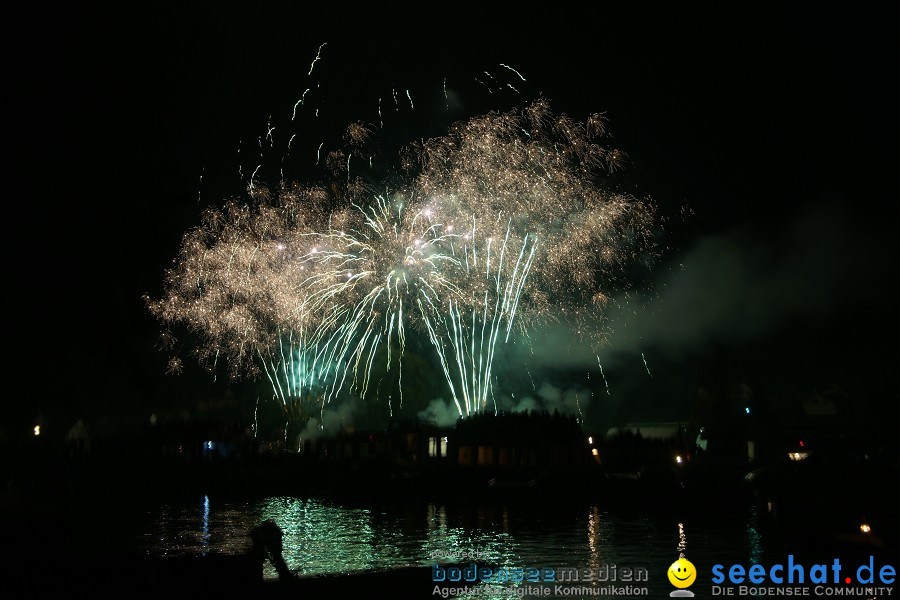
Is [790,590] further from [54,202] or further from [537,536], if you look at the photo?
[54,202]

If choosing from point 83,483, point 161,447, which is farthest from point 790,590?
point 161,447

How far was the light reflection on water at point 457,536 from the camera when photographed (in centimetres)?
1827

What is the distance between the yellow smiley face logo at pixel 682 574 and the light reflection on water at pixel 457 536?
25cm

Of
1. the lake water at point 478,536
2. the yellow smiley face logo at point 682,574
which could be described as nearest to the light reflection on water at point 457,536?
the lake water at point 478,536

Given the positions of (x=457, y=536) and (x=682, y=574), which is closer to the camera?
(x=682, y=574)

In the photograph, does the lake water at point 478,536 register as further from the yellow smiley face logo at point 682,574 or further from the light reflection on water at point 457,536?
the yellow smiley face logo at point 682,574

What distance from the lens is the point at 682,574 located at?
15.8 m

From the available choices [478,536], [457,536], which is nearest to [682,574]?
[478,536]

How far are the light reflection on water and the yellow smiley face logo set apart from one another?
254 millimetres

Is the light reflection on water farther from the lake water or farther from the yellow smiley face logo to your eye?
the yellow smiley face logo

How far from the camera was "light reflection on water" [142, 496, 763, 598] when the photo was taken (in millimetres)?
18266

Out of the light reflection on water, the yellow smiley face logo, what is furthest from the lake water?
the yellow smiley face logo

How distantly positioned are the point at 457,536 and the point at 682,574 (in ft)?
26.2

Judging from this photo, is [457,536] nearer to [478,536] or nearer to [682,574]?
[478,536]
